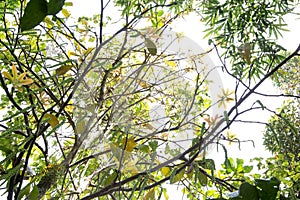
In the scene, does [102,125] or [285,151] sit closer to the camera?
[102,125]

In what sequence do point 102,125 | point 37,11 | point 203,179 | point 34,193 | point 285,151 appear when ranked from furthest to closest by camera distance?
point 285,151 → point 102,125 → point 203,179 → point 34,193 → point 37,11

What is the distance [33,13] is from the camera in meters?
0.21

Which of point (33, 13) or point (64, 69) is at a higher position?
point (64, 69)

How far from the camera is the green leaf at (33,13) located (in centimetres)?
20

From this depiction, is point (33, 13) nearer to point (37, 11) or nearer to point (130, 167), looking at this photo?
point (37, 11)

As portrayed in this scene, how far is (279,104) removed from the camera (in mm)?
Result: 2822

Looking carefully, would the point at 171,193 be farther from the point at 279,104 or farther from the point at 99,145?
the point at 279,104

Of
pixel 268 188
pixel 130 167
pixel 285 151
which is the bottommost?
pixel 268 188

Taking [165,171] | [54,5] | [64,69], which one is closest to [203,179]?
[165,171]

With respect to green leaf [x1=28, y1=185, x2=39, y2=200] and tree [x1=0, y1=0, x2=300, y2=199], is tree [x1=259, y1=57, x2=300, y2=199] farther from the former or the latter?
green leaf [x1=28, y1=185, x2=39, y2=200]

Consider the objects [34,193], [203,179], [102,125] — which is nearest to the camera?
[34,193]

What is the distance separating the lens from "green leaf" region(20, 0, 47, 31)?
205 millimetres

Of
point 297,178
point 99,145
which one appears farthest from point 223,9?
point 99,145

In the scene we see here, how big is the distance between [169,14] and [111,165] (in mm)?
615
